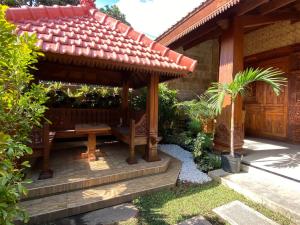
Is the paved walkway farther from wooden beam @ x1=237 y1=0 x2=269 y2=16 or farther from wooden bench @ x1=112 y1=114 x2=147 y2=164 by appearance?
wooden beam @ x1=237 y1=0 x2=269 y2=16

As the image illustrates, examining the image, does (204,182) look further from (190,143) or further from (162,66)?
(162,66)

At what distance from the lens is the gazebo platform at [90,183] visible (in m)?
3.00

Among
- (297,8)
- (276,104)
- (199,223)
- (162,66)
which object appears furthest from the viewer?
(276,104)

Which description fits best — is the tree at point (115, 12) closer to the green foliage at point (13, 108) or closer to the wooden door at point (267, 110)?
the wooden door at point (267, 110)

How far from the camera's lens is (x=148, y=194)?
3.63 m

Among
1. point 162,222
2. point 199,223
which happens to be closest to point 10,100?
point 162,222

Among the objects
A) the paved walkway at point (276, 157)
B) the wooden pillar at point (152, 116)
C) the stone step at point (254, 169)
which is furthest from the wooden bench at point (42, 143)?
the paved walkway at point (276, 157)

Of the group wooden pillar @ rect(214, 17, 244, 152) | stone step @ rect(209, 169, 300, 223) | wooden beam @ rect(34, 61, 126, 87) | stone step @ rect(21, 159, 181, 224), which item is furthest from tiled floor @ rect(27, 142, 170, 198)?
wooden beam @ rect(34, 61, 126, 87)

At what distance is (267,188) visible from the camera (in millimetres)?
3518

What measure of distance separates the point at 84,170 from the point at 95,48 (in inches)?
97.8

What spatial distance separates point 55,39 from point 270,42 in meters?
6.88

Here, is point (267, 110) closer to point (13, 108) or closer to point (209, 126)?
point (209, 126)

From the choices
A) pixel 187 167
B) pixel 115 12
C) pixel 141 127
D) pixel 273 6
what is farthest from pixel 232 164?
pixel 115 12

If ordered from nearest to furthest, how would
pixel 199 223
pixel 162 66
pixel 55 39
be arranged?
1. pixel 199 223
2. pixel 55 39
3. pixel 162 66
